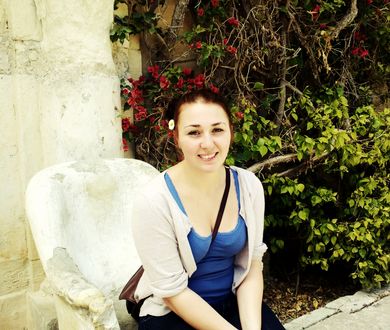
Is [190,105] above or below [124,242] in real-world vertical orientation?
above

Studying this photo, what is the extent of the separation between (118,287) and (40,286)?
1.98ft

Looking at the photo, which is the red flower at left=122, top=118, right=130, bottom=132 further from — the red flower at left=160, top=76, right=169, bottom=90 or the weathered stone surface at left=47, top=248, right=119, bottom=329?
the weathered stone surface at left=47, top=248, right=119, bottom=329

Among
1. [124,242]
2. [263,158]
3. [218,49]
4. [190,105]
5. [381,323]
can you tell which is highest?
[218,49]

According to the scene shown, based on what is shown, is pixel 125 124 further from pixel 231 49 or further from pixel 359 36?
pixel 359 36

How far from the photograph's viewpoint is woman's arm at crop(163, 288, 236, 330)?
1.69 m

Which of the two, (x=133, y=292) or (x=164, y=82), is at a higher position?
(x=164, y=82)

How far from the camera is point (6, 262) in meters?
2.54

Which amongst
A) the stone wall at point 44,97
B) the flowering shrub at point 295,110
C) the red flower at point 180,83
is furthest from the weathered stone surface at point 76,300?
the red flower at point 180,83

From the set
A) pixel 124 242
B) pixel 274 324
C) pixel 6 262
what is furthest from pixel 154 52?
pixel 274 324

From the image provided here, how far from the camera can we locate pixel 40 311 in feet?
8.16

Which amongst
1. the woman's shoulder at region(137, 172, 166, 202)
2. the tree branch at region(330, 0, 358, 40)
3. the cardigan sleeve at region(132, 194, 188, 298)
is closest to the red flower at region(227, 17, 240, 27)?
the tree branch at region(330, 0, 358, 40)

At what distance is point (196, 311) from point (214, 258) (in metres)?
0.22

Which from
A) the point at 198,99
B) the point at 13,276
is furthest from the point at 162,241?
the point at 13,276

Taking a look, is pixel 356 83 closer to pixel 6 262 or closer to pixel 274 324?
pixel 274 324
